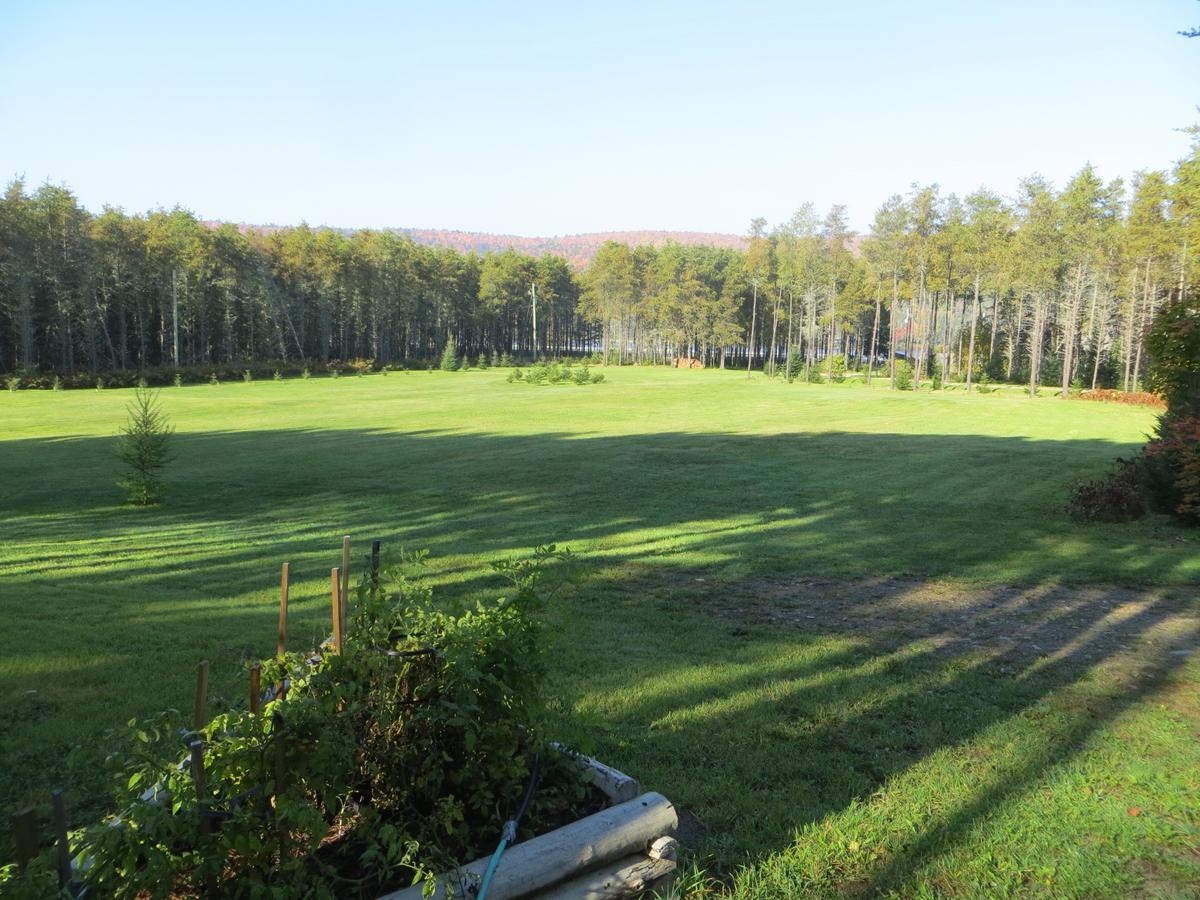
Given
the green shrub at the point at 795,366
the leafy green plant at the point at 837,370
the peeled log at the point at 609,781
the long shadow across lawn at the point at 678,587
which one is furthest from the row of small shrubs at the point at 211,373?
the peeled log at the point at 609,781

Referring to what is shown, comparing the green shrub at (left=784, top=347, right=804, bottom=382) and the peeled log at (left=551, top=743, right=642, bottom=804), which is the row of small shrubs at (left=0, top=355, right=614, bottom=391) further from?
the peeled log at (left=551, top=743, right=642, bottom=804)

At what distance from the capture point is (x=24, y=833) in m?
1.92

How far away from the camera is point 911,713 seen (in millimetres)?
4699

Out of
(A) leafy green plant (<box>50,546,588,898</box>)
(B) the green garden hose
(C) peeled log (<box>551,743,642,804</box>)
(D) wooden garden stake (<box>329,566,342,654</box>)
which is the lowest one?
(C) peeled log (<box>551,743,642,804</box>)

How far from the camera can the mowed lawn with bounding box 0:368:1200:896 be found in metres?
3.47

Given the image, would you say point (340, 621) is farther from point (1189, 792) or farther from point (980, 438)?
point (980, 438)

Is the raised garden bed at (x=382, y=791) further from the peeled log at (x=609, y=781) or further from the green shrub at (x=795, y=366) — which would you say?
the green shrub at (x=795, y=366)

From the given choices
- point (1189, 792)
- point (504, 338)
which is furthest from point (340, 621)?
point (504, 338)

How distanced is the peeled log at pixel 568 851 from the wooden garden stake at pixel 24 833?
96 cm

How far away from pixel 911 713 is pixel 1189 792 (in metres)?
1.34

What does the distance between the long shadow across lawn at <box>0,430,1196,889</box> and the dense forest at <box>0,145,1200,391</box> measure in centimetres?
2257

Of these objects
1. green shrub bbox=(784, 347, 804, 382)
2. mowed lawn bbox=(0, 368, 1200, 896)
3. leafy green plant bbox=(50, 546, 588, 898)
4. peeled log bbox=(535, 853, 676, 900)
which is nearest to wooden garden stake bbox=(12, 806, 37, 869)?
leafy green plant bbox=(50, 546, 588, 898)

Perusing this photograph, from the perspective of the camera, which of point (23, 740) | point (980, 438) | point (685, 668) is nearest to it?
point (23, 740)

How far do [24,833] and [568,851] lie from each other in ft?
5.20
